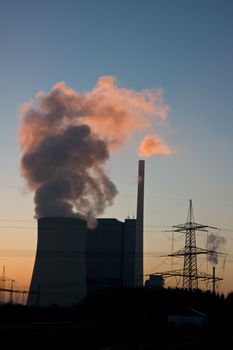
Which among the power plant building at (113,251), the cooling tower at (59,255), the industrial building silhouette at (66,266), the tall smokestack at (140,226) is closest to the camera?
the cooling tower at (59,255)

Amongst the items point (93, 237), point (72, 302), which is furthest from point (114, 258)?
point (72, 302)

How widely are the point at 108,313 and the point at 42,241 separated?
1102cm

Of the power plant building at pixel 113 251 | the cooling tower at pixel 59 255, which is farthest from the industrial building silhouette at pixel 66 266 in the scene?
the power plant building at pixel 113 251

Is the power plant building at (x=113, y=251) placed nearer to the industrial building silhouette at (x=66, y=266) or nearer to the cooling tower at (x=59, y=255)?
the industrial building silhouette at (x=66, y=266)

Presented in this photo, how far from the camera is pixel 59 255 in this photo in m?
43.6

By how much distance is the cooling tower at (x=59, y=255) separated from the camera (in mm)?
44062

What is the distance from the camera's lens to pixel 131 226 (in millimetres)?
84125

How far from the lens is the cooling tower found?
44062mm

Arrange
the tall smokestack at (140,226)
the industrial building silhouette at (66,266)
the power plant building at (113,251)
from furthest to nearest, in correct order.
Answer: the power plant building at (113,251) < the tall smokestack at (140,226) < the industrial building silhouette at (66,266)

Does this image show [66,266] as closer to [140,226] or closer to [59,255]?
[59,255]

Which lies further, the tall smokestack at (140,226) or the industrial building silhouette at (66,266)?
the tall smokestack at (140,226)

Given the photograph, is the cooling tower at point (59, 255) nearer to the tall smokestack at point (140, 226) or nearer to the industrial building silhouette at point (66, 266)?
the industrial building silhouette at point (66, 266)

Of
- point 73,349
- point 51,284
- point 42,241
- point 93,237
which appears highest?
point 93,237

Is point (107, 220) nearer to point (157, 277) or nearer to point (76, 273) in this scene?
point (157, 277)
